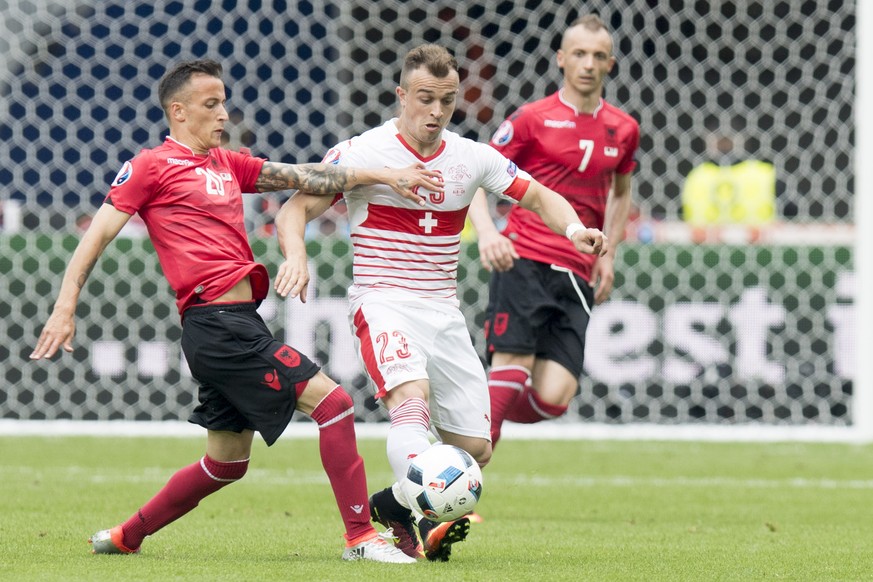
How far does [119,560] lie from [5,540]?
28.7 inches

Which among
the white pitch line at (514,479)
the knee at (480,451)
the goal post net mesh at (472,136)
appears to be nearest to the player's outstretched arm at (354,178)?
the knee at (480,451)

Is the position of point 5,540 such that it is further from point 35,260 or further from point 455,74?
point 35,260

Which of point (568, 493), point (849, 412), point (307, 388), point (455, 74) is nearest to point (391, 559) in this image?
point (307, 388)

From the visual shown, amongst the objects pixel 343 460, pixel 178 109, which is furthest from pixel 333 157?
pixel 343 460

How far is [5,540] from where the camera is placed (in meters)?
5.21

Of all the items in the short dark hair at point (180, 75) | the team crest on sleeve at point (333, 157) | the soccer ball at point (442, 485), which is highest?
the short dark hair at point (180, 75)

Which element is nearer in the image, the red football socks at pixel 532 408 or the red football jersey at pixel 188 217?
the red football jersey at pixel 188 217

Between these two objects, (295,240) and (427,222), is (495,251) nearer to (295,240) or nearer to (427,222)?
(427,222)

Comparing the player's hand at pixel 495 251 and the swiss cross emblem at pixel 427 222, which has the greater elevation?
the swiss cross emblem at pixel 427 222

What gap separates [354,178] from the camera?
16.2 feet

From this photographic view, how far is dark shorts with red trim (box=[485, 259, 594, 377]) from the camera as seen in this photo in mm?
6562

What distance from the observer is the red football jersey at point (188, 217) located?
475 centimetres

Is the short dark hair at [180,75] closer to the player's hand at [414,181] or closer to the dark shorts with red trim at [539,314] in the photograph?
the player's hand at [414,181]

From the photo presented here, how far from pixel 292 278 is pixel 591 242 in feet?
3.21
